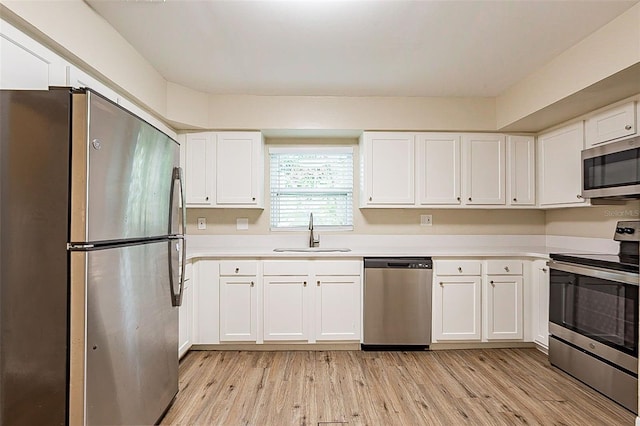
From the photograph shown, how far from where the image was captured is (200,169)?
3357 millimetres

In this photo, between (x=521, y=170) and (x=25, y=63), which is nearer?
(x=25, y=63)

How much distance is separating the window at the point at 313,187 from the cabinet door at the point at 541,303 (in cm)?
182

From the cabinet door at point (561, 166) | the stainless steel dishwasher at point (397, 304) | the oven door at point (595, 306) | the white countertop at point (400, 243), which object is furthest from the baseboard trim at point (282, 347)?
the cabinet door at point (561, 166)

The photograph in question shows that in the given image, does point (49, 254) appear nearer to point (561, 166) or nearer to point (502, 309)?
point (502, 309)

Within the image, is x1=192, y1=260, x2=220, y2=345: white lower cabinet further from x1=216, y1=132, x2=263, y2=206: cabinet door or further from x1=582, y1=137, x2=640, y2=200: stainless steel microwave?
x1=582, y1=137, x2=640, y2=200: stainless steel microwave

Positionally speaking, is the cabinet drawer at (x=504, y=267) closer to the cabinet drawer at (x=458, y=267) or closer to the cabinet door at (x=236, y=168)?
the cabinet drawer at (x=458, y=267)

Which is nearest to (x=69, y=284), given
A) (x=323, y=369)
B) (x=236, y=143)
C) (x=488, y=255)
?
(x=323, y=369)

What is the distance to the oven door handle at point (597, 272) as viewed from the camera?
83.1 inches

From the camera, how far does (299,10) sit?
1.96 m

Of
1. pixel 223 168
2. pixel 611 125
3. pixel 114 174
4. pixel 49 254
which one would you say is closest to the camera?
pixel 49 254

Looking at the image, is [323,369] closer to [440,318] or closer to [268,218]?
[440,318]

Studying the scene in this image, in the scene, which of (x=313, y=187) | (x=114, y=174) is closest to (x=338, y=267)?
(x=313, y=187)

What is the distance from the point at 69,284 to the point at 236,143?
2301mm

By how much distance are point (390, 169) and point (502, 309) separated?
168 cm
